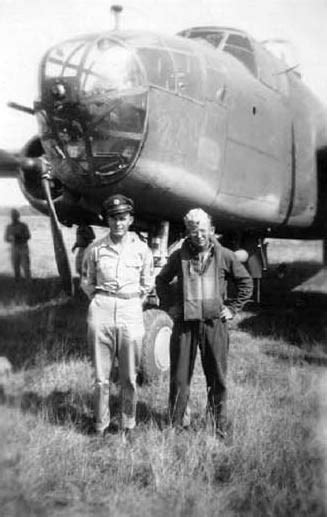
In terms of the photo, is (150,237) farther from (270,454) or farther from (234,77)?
(270,454)

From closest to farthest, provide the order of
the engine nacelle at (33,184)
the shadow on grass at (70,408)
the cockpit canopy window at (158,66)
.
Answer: the shadow on grass at (70,408), the cockpit canopy window at (158,66), the engine nacelle at (33,184)

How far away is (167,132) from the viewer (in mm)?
5719

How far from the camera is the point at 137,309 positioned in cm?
460

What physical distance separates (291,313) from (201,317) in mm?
5773

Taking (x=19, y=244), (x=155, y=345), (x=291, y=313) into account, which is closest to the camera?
(x=155, y=345)

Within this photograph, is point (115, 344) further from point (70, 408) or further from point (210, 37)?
point (210, 37)

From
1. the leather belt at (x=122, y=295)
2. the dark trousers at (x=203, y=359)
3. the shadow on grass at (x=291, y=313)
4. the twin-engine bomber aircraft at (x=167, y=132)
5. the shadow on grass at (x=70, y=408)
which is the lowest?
the shadow on grass at (x=291, y=313)

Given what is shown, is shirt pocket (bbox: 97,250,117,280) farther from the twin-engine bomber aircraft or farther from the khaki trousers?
the twin-engine bomber aircraft

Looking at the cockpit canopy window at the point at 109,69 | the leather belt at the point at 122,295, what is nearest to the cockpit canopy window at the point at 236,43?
Result: the cockpit canopy window at the point at 109,69

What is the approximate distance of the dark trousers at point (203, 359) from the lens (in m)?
4.50

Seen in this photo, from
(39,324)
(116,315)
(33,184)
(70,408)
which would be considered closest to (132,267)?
(116,315)

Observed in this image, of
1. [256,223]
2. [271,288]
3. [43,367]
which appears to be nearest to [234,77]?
[256,223]

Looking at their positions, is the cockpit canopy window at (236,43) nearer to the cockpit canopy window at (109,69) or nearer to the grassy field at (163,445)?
the cockpit canopy window at (109,69)

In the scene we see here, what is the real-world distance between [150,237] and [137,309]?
2223mm
